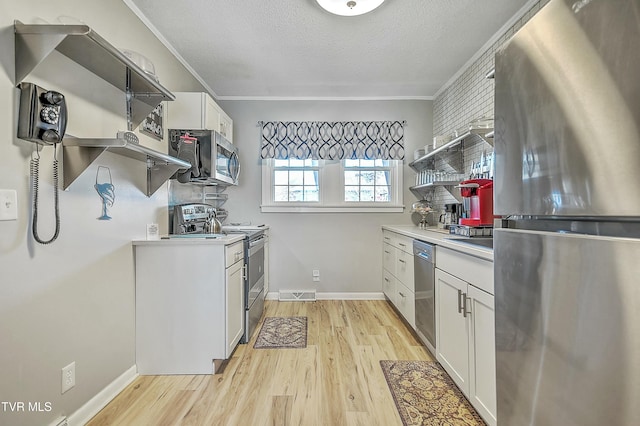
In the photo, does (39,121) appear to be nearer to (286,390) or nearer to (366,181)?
(286,390)

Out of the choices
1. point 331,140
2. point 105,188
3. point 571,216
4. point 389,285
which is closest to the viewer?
point 571,216

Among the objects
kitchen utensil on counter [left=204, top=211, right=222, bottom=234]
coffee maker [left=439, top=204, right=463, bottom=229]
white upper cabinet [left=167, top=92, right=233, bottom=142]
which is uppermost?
white upper cabinet [left=167, top=92, right=233, bottom=142]

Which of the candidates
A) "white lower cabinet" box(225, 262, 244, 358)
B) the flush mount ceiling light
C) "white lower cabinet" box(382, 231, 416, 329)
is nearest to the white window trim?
"white lower cabinet" box(382, 231, 416, 329)

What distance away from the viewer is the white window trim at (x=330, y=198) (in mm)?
3875

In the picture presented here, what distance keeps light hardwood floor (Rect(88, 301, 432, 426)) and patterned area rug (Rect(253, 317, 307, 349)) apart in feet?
0.27

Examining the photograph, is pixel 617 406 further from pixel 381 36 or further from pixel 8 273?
pixel 381 36

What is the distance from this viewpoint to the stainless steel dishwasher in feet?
7.20

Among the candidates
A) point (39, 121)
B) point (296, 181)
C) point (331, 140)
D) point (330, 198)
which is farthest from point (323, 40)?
point (39, 121)

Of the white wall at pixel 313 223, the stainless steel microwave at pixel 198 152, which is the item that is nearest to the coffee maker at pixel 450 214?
the white wall at pixel 313 223

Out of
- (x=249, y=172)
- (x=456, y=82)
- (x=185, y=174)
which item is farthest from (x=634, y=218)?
(x=249, y=172)

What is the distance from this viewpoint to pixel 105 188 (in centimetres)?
180

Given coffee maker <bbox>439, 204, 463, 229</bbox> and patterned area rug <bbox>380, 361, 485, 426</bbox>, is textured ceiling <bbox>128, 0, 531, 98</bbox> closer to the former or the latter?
coffee maker <bbox>439, 204, 463, 229</bbox>

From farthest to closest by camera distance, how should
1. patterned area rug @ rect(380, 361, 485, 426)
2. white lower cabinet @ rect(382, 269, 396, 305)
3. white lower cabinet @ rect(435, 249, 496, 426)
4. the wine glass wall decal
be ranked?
1. white lower cabinet @ rect(382, 269, 396, 305)
2. the wine glass wall decal
3. patterned area rug @ rect(380, 361, 485, 426)
4. white lower cabinet @ rect(435, 249, 496, 426)

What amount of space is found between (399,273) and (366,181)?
1.39 meters
